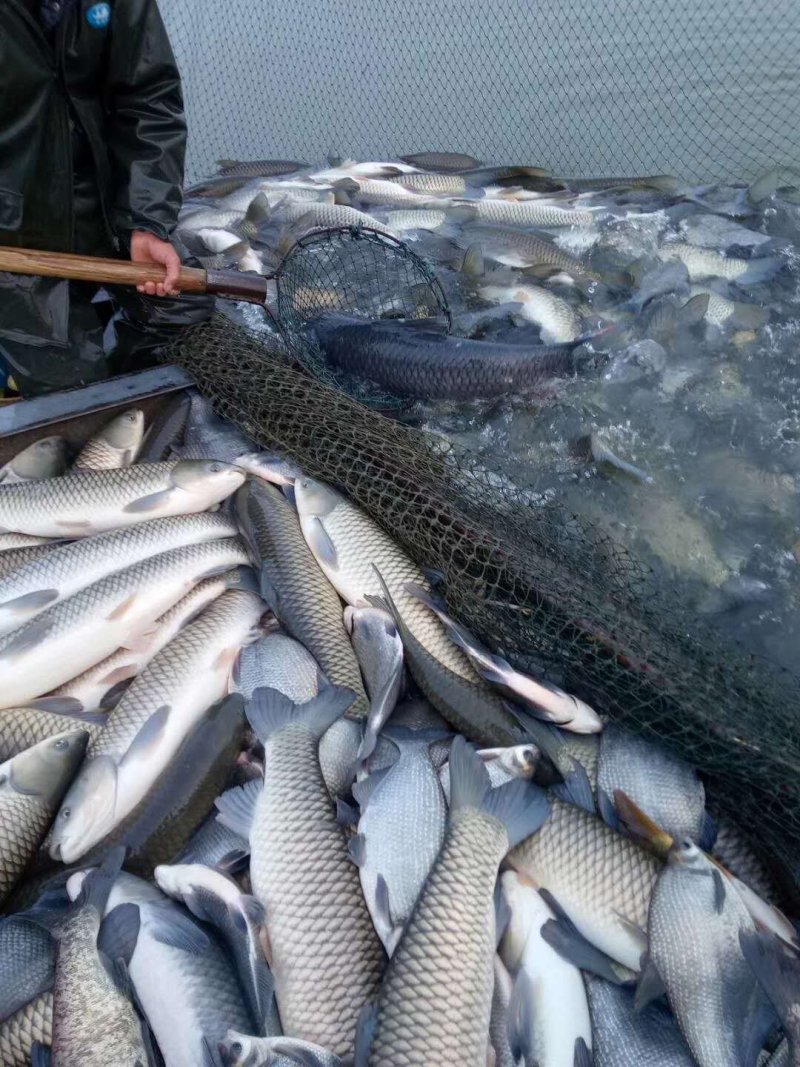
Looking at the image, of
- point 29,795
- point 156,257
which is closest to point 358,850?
point 29,795

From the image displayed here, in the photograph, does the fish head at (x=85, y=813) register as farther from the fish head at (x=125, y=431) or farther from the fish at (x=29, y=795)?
the fish head at (x=125, y=431)

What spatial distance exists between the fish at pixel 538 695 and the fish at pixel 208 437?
1.41m

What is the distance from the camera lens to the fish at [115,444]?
316 cm

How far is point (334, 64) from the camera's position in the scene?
7.80 metres

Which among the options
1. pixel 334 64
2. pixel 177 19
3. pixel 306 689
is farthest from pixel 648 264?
pixel 177 19

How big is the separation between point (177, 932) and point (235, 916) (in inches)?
5.5

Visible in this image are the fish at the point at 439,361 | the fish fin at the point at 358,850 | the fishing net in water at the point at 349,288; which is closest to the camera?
the fish fin at the point at 358,850

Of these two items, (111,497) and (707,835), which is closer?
(707,835)

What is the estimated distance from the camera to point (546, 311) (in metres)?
4.25

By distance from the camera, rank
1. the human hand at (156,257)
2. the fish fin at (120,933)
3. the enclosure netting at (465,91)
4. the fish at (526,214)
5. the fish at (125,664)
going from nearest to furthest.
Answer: the fish fin at (120,933) < the fish at (125,664) < the human hand at (156,257) < the fish at (526,214) < the enclosure netting at (465,91)

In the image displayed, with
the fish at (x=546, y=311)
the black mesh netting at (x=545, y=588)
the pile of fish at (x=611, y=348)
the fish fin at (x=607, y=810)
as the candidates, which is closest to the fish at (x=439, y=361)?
the pile of fish at (x=611, y=348)

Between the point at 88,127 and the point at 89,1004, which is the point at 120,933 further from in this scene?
the point at 88,127

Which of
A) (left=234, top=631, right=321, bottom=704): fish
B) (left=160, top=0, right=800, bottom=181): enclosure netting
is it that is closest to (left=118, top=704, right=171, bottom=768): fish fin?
(left=234, top=631, right=321, bottom=704): fish

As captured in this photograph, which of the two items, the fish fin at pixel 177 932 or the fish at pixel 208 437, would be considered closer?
the fish fin at pixel 177 932
